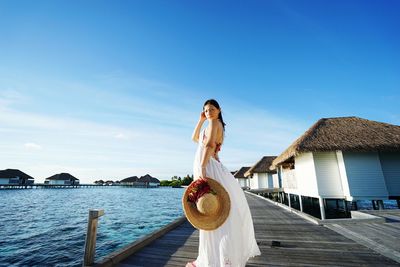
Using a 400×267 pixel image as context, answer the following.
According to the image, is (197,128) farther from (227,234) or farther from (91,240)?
(91,240)

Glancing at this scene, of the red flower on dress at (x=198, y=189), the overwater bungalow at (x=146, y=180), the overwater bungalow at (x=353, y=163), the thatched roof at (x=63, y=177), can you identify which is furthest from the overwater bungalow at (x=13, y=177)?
the red flower on dress at (x=198, y=189)

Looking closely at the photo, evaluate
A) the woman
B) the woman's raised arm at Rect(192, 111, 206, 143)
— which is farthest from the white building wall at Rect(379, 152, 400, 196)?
the woman's raised arm at Rect(192, 111, 206, 143)

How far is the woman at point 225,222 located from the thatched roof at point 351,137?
9.41 m

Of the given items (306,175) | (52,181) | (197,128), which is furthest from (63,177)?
(197,128)

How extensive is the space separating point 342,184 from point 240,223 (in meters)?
11.0

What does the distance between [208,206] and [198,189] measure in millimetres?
228

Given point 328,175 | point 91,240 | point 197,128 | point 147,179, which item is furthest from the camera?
point 147,179

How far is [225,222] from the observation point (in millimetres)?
2244

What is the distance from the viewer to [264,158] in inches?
1134

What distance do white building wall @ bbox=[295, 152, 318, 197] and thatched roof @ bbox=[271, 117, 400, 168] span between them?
3.27ft

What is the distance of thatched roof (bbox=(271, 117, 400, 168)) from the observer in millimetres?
10102

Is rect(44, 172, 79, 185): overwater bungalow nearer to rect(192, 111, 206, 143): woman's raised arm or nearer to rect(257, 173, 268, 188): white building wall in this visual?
rect(257, 173, 268, 188): white building wall

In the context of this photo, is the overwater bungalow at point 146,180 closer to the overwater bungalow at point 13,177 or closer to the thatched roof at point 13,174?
the overwater bungalow at point 13,177

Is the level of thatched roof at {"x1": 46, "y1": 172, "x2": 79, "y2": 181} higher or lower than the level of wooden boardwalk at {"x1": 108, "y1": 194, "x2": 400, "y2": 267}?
higher
